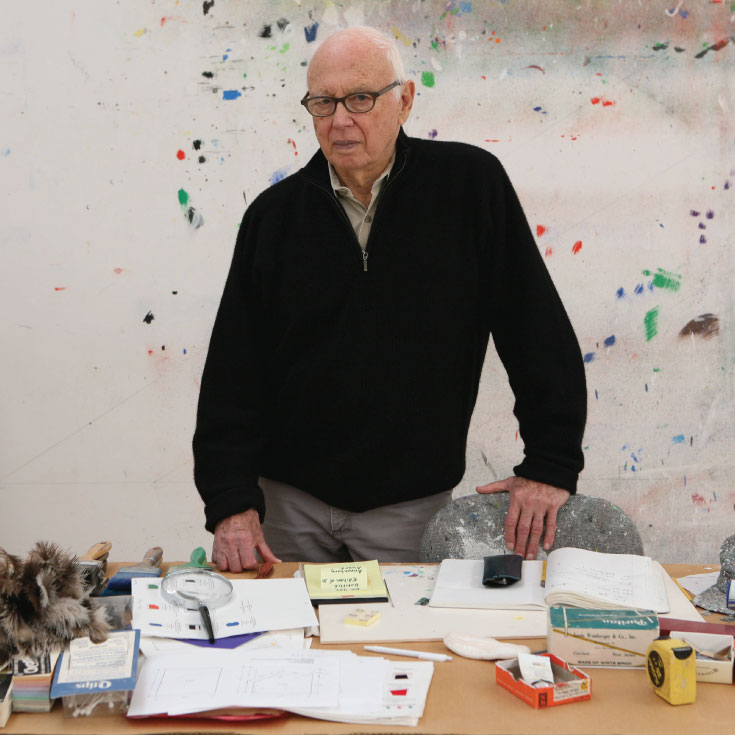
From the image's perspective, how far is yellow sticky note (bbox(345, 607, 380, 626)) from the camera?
147cm

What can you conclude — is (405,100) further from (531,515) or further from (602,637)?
(602,637)

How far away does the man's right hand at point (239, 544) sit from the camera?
179 cm

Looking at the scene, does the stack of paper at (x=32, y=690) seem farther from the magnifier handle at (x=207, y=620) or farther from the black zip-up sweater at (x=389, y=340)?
the black zip-up sweater at (x=389, y=340)

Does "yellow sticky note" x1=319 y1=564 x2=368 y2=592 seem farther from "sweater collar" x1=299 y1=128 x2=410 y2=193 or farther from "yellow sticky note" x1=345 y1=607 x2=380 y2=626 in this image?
"sweater collar" x1=299 y1=128 x2=410 y2=193

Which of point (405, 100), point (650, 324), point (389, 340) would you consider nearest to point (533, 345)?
point (389, 340)

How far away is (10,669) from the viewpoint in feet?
4.09

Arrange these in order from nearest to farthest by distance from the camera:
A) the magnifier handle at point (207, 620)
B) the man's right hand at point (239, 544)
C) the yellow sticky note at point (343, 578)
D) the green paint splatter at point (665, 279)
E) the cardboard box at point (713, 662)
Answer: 1. the cardboard box at point (713, 662)
2. the magnifier handle at point (207, 620)
3. the yellow sticky note at point (343, 578)
4. the man's right hand at point (239, 544)
5. the green paint splatter at point (665, 279)

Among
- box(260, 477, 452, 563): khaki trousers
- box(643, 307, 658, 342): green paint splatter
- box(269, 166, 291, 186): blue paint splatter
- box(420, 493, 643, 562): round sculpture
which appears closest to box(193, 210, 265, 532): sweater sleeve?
box(260, 477, 452, 563): khaki trousers

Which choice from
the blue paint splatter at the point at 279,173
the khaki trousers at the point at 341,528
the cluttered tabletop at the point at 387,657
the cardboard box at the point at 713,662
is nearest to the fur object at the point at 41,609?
the cluttered tabletop at the point at 387,657

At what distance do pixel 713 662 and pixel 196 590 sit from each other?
0.86 m

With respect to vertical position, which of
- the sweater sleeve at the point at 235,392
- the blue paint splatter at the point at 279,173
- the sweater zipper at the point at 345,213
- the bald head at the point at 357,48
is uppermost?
the bald head at the point at 357,48

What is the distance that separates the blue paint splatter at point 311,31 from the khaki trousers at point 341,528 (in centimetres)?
176

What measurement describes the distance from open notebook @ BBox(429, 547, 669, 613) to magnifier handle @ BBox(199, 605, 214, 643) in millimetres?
399

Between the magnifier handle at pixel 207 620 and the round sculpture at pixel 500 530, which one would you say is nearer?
the magnifier handle at pixel 207 620
